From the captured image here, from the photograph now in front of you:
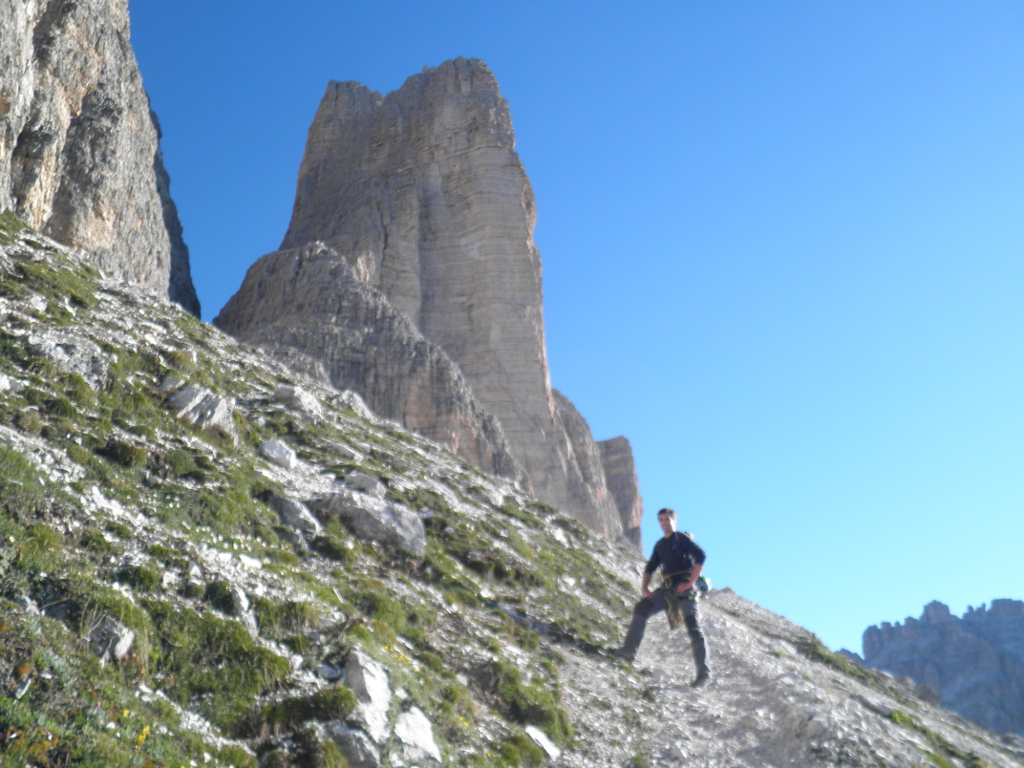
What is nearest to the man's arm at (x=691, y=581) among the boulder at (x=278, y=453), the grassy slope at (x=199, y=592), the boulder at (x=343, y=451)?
the grassy slope at (x=199, y=592)

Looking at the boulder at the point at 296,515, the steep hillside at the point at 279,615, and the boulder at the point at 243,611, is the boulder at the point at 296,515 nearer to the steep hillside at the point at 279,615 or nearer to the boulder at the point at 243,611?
the steep hillside at the point at 279,615

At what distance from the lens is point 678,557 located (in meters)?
13.7

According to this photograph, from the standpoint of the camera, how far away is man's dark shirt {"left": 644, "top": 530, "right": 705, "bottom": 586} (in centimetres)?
1359

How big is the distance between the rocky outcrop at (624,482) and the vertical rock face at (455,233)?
16.9 m

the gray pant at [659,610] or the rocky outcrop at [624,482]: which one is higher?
the rocky outcrop at [624,482]

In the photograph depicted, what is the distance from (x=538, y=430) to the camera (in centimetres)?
5959

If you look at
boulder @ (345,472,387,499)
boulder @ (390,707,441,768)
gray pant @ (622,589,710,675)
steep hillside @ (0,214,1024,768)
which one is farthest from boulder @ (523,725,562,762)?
boulder @ (345,472,387,499)

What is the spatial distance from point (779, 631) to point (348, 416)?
15.6 metres

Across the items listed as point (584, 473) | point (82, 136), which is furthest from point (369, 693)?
point (584, 473)

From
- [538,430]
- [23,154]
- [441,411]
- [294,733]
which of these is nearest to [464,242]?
[538,430]

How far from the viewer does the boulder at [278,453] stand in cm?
1516

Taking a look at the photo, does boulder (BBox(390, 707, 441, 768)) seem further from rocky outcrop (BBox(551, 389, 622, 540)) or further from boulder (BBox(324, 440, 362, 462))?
rocky outcrop (BBox(551, 389, 622, 540))

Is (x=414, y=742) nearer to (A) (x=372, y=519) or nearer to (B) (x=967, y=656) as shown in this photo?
(A) (x=372, y=519)

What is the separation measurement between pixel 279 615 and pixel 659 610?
23.7ft
